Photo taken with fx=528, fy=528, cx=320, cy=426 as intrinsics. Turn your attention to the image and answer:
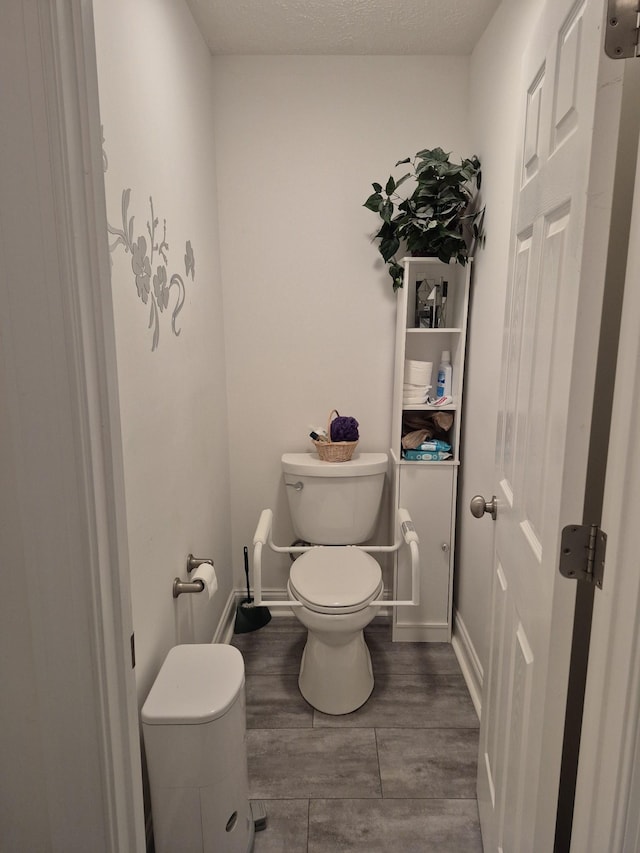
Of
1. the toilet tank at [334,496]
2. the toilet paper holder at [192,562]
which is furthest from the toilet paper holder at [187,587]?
the toilet tank at [334,496]

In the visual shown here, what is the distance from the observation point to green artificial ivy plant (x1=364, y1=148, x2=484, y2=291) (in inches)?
77.1

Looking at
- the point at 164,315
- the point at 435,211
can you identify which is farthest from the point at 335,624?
the point at 435,211

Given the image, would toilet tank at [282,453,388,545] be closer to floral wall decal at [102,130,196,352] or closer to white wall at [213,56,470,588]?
white wall at [213,56,470,588]

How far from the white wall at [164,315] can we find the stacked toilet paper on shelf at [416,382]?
2.59 feet

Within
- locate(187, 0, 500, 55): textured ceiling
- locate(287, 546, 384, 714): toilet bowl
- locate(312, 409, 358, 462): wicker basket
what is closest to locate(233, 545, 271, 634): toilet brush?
locate(287, 546, 384, 714): toilet bowl

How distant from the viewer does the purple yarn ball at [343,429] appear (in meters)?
2.23

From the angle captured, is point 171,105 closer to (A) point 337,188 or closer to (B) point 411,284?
(A) point 337,188

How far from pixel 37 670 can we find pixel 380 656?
172 cm

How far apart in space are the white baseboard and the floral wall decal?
63.0 inches

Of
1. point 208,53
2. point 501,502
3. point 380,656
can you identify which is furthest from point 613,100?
point 380,656

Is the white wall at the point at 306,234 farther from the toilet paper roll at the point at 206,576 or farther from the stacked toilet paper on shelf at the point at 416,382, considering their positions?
the toilet paper roll at the point at 206,576

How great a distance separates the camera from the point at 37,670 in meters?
0.76

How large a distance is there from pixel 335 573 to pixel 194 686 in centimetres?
78

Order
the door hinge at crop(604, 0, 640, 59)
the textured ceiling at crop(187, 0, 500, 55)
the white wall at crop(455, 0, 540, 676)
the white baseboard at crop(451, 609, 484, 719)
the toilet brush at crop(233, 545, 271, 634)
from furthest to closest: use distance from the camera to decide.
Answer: the toilet brush at crop(233, 545, 271, 634) < the white baseboard at crop(451, 609, 484, 719) < the textured ceiling at crop(187, 0, 500, 55) < the white wall at crop(455, 0, 540, 676) < the door hinge at crop(604, 0, 640, 59)
